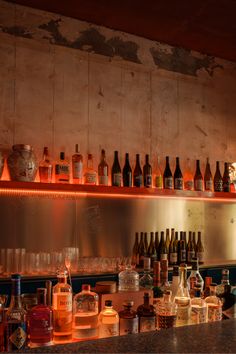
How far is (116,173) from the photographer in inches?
161

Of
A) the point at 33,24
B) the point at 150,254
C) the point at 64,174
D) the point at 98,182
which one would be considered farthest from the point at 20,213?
the point at 33,24

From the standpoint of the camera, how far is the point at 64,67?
4039 millimetres

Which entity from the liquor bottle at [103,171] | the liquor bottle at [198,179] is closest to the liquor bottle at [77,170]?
the liquor bottle at [103,171]

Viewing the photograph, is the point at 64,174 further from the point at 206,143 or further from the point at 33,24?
the point at 206,143

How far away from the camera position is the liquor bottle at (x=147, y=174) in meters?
4.24

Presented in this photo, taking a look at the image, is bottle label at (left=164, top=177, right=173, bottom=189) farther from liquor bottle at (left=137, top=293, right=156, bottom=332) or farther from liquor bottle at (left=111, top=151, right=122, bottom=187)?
liquor bottle at (left=137, top=293, right=156, bottom=332)

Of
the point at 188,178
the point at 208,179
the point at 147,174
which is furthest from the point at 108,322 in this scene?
the point at 208,179

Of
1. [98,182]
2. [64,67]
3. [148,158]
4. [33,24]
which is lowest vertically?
[98,182]

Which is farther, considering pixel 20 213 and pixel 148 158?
pixel 148 158

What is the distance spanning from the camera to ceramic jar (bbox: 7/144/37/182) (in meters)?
3.44

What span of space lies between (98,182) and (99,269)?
82 centimetres

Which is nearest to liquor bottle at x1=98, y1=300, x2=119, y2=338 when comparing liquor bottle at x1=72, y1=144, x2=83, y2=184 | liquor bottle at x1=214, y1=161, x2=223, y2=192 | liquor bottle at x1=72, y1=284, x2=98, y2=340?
liquor bottle at x1=72, y1=284, x2=98, y2=340

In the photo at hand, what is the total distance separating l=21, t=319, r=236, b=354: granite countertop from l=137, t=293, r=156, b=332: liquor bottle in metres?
0.43

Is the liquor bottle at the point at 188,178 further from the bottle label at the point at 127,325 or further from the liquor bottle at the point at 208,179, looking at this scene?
the bottle label at the point at 127,325
